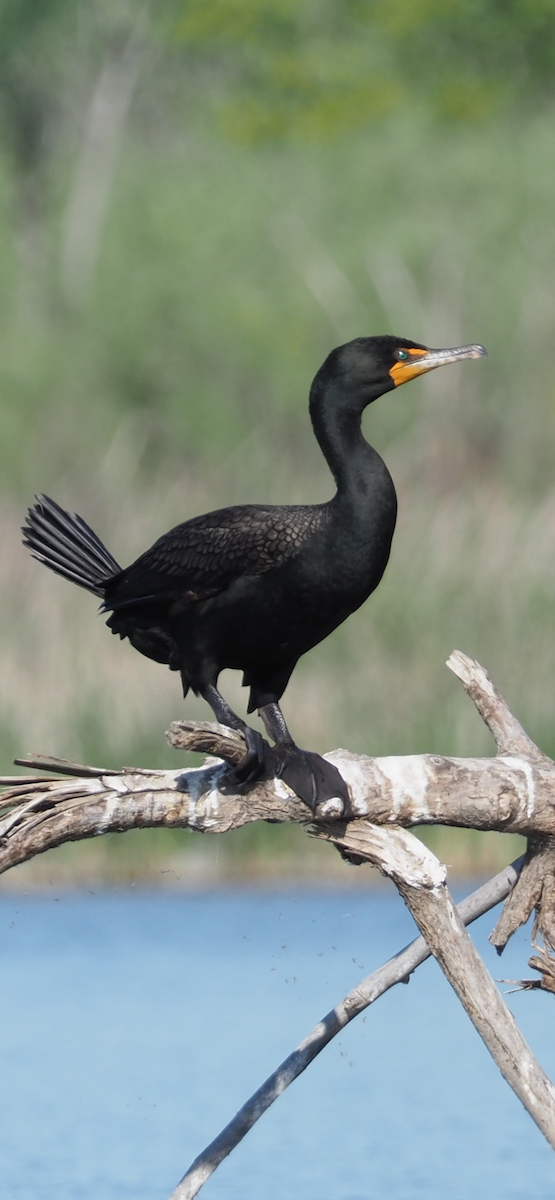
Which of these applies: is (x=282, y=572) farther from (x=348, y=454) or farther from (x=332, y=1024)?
(x=332, y=1024)

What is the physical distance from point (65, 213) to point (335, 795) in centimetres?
1822

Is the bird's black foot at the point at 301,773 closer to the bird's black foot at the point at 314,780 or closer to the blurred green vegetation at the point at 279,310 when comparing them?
the bird's black foot at the point at 314,780

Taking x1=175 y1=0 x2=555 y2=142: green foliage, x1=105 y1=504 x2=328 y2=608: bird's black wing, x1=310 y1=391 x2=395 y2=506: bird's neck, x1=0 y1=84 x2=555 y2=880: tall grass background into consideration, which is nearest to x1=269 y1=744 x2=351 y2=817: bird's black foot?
x1=105 y1=504 x2=328 y2=608: bird's black wing

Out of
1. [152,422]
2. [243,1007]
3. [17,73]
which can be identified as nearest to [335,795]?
[243,1007]

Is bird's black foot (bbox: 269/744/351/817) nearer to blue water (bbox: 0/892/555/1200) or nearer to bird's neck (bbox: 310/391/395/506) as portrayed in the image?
bird's neck (bbox: 310/391/395/506)

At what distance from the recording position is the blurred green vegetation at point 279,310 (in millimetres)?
9867

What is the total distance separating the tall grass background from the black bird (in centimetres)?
586

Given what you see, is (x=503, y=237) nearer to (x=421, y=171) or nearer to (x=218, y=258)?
(x=421, y=171)

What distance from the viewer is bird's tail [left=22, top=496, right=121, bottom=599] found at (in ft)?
16.9

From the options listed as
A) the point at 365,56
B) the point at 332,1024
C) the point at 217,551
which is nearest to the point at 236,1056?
the point at 332,1024

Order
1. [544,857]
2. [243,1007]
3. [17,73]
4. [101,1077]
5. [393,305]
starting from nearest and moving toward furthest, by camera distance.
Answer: [544,857] → [101,1077] → [243,1007] → [393,305] → [17,73]

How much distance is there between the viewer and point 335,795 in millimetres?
4059

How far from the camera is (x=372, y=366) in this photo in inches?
182

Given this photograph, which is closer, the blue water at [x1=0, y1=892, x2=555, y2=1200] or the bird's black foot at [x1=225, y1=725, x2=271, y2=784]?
the bird's black foot at [x1=225, y1=725, x2=271, y2=784]
